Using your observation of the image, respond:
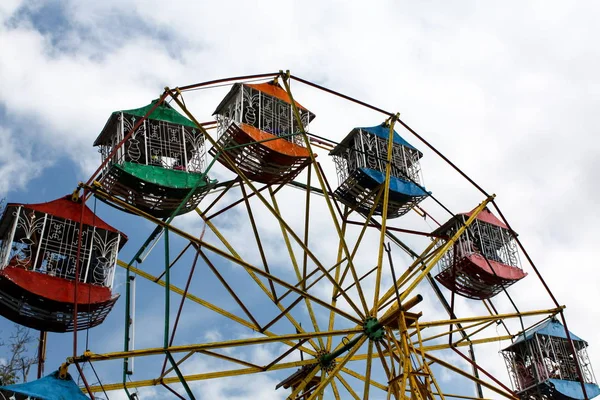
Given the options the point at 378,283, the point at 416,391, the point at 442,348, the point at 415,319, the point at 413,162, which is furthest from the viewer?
the point at 413,162

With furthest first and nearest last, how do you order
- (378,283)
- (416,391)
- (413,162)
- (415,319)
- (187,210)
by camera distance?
1. (413,162)
2. (187,210)
3. (378,283)
4. (415,319)
5. (416,391)

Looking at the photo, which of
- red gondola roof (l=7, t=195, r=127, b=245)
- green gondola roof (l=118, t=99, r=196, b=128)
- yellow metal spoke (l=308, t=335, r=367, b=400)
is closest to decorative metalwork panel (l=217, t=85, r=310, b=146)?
green gondola roof (l=118, t=99, r=196, b=128)

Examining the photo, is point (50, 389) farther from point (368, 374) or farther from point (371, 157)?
point (371, 157)

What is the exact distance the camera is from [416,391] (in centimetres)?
1681

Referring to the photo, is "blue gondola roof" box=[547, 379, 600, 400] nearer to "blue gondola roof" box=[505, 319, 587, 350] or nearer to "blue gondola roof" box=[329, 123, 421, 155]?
"blue gondola roof" box=[505, 319, 587, 350]


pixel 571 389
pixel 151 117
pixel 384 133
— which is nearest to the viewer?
pixel 151 117

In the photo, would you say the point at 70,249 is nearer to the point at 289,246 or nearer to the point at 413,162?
the point at 289,246

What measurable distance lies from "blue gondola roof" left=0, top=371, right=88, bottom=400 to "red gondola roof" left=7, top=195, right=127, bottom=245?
4.72 m

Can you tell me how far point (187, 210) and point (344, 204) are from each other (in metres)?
4.99

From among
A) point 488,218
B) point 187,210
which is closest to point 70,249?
point 187,210

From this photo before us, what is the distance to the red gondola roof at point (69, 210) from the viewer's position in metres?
20.7

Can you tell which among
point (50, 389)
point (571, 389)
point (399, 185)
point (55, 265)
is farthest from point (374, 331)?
point (571, 389)

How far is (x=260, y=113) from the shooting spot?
2256 cm

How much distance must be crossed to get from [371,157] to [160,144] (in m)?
6.37
